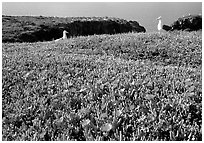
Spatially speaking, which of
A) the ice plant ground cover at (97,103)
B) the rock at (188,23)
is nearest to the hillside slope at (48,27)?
the rock at (188,23)

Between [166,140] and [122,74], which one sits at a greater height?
[122,74]

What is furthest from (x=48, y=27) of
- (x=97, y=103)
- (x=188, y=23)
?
(x=97, y=103)

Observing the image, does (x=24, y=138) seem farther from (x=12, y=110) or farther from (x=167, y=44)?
(x=167, y=44)

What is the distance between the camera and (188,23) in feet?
96.5

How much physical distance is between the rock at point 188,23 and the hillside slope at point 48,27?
72.3 feet

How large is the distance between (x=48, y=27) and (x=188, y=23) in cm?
3626

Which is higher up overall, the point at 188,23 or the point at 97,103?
the point at 188,23

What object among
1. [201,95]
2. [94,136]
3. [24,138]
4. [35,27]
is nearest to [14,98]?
[24,138]

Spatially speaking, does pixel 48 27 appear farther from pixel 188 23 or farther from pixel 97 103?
pixel 97 103

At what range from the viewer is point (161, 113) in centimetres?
455

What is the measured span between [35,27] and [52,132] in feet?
183

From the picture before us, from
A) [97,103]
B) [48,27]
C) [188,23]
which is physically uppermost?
[48,27]

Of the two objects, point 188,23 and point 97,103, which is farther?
point 188,23

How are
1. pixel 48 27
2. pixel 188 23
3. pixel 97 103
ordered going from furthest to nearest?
1. pixel 48 27
2. pixel 188 23
3. pixel 97 103
